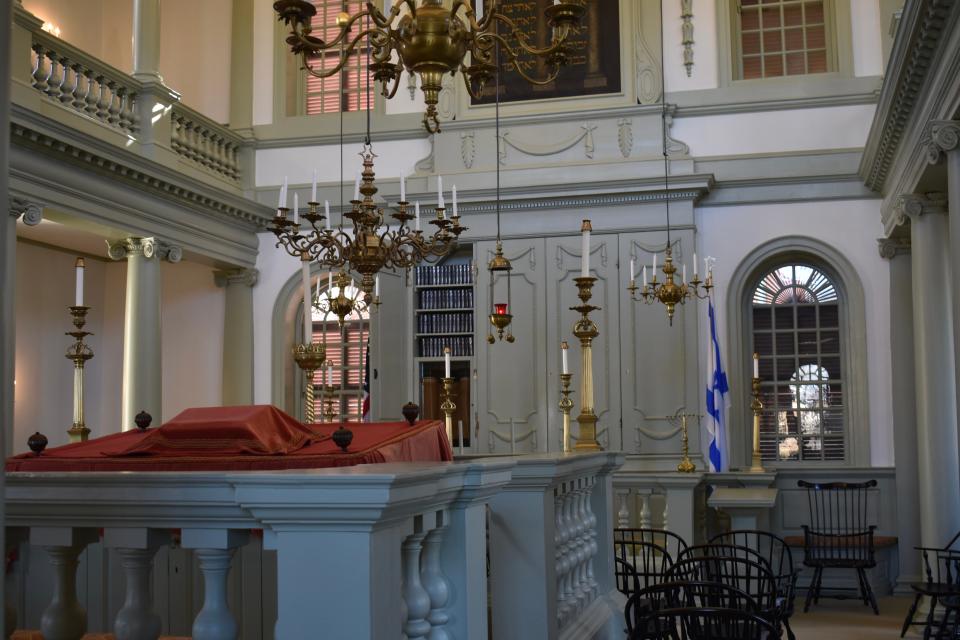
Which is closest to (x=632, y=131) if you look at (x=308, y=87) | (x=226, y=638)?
(x=308, y=87)

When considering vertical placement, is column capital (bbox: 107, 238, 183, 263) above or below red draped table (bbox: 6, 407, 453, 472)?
above

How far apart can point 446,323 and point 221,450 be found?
665 cm

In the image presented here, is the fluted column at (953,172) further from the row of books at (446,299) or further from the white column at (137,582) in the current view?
the row of books at (446,299)

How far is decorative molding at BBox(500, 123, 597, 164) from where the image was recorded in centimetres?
1072

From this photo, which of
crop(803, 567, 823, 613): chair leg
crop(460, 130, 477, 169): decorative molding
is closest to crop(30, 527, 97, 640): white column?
crop(803, 567, 823, 613): chair leg

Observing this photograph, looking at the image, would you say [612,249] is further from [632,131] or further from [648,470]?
[648,470]

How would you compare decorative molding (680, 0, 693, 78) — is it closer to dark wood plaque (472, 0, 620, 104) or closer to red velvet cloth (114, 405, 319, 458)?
dark wood plaque (472, 0, 620, 104)

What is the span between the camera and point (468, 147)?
10984 millimetres

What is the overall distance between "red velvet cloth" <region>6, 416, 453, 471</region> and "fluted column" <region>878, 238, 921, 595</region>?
20.4 ft

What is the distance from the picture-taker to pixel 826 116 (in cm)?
1032

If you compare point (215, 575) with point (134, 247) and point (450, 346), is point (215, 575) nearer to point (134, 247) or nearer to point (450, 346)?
point (134, 247)

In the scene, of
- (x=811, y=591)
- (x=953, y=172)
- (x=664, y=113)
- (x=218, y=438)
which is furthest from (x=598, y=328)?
(x=218, y=438)

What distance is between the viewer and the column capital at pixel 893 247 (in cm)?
972

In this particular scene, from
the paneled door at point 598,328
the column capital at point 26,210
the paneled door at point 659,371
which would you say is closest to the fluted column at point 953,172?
the paneled door at point 659,371
